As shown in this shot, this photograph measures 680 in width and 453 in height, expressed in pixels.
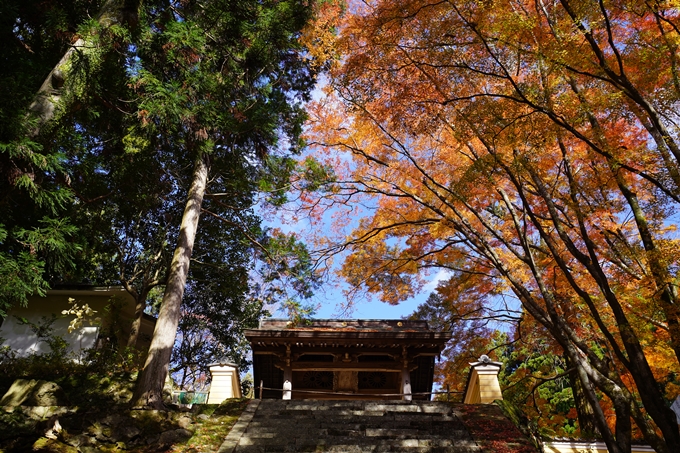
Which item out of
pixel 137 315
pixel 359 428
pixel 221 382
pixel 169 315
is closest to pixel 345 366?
pixel 221 382

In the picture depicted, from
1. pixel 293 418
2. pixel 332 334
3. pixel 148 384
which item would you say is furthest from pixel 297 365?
pixel 148 384

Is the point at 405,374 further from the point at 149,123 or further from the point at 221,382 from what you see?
the point at 149,123

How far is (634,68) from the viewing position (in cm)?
727

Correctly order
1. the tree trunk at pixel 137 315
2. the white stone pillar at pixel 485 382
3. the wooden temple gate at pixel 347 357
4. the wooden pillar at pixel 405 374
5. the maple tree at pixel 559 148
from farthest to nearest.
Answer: the tree trunk at pixel 137 315 → the wooden pillar at pixel 405 374 → the wooden temple gate at pixel 347 357 → the white stone pillar at pixel 485 382 → the maple tree at pixel 559 148

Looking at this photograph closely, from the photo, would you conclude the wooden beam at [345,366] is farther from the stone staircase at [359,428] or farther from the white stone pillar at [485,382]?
the stone staircase at [359,428]

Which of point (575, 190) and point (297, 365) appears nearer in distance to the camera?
point (575, 190)

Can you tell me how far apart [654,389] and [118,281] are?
1579cm

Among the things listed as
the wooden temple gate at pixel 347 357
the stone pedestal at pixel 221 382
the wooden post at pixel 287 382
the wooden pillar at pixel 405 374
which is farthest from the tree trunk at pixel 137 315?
the wooden pillar at pixel 405 374

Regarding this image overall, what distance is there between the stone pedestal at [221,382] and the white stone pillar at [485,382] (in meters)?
5.72

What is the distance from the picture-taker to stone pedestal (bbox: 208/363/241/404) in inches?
405

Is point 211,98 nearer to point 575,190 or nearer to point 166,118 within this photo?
point 166,118

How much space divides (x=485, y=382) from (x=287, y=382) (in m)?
5.47

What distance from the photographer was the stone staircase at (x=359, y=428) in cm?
673

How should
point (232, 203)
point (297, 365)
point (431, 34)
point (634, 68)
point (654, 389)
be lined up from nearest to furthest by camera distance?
point (654, 389), point (634, 68), point (431, 34), point (297, 365), point (232, 203)
